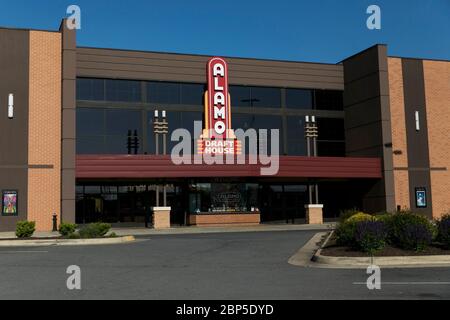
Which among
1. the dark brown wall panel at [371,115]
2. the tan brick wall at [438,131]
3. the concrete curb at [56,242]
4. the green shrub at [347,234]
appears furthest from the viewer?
the tan brick wall at [438,131]

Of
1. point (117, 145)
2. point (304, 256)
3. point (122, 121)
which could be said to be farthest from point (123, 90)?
point (304, 256)

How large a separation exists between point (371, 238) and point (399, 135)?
26.8m

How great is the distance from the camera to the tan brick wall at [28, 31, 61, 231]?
33281mm

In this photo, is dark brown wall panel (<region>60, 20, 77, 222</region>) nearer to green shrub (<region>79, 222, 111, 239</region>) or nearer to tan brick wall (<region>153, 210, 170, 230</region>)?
tan brick wall (<region>153, 210, 170, 230</region>)

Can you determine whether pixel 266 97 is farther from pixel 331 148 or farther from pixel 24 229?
pixel 24 229

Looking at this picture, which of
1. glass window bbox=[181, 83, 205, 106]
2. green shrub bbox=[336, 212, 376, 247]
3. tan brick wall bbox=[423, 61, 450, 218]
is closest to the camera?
green shrub bbox=[336, 212, 376, 247]

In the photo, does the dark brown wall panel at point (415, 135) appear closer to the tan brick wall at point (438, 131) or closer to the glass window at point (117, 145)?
the tan brick wall at point (438, 131)

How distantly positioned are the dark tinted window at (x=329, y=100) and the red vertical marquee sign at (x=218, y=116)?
26.2 feet

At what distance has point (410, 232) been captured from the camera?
51.3 feet

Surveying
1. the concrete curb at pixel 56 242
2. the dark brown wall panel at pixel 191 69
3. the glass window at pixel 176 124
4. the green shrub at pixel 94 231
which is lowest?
the concrete curb at pixel 56 242

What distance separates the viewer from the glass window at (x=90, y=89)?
36.9 metres

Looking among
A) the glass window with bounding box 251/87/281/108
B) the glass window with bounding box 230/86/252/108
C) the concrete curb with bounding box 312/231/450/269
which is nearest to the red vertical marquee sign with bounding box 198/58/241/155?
the glass window with bounding box 230/86/252/108

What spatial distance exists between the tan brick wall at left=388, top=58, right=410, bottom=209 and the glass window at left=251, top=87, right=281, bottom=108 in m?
8.07

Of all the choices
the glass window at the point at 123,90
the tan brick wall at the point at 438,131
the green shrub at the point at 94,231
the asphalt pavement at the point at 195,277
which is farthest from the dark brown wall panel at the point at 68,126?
the tan brick wall at the point at 438,131
